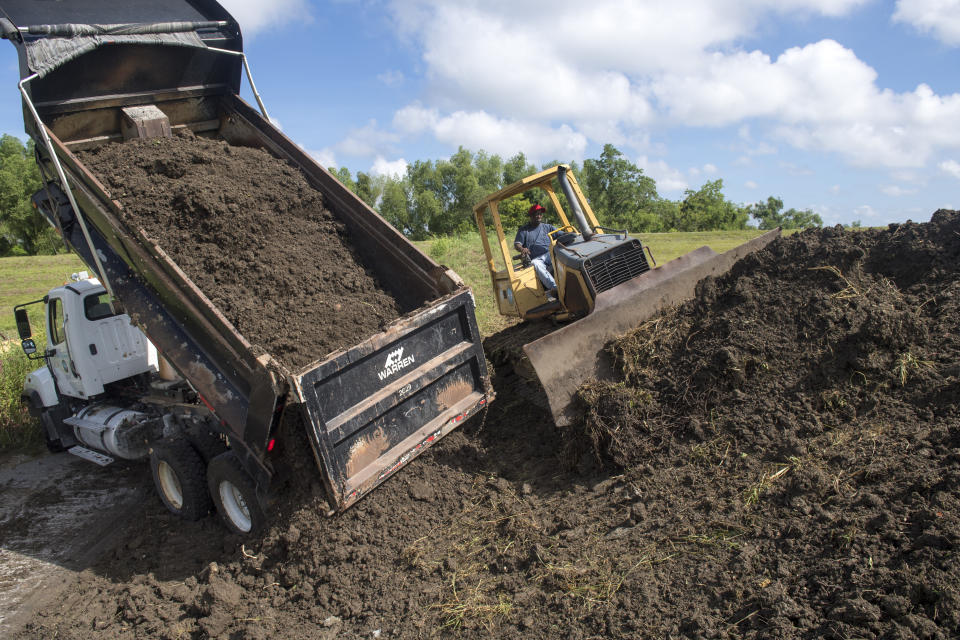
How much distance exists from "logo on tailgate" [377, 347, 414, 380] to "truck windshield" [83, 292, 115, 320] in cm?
407

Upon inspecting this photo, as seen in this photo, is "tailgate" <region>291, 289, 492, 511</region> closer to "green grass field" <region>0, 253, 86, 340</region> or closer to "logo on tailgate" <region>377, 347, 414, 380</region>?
"logo on tailgate" <region>377, 347, 414, 380</region>

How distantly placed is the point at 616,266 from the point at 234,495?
392cm

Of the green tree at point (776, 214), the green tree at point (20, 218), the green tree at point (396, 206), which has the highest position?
the green tree at point (20, 218)

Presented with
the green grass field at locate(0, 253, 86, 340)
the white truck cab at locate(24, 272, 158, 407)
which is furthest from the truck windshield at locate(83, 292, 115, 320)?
the green grass field at locate(0, 253, 86, 340)

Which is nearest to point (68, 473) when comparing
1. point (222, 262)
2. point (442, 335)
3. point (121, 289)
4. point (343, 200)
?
point (121, 289)

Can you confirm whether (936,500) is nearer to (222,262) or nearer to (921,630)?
(921,630)

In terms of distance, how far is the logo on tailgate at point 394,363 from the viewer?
425 cm

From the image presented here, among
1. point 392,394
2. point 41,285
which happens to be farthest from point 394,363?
point 41,285

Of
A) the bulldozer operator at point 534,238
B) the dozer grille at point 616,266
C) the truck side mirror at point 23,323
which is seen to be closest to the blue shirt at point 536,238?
the bulldozer operator at point 534,238

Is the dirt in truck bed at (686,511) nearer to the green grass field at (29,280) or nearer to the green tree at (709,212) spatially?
the green grass field at (29,280)

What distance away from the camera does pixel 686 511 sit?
372 centimetres

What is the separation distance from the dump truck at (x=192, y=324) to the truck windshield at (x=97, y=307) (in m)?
0.02

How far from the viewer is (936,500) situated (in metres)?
3.07

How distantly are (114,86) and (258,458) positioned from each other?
3.79 metres
